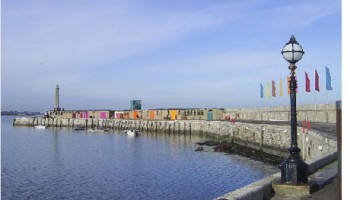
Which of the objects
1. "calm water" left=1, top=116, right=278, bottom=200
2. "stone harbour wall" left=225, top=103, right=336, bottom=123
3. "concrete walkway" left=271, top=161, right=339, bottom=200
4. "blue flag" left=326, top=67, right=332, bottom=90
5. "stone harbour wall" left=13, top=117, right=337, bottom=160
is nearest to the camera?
"concrete walkway" left=271, top=161, right=339, bottom=200

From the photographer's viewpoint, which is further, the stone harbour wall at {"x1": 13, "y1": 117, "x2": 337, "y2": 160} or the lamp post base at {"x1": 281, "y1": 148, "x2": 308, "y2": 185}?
the stone harbour wall at {"x1": 13, "y1": 117, "x2": 337, "y2": 160}

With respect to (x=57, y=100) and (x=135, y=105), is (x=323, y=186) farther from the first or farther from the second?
(x=57, y=100)

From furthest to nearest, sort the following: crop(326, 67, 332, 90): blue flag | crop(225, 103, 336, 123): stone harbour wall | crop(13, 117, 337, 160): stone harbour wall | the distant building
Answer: the distant building, crop(326, 67, 332, 90): blue flag, crop(225, 103, 336, 123): stone harbour wall, crop(13, 117, 337, 160): stone harbour wall

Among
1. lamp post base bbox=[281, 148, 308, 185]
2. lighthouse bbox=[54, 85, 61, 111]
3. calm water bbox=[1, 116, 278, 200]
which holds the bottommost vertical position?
calm water bbox=[1, 116, 278, 200]

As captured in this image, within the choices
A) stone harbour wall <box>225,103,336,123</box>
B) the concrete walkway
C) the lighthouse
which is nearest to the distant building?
the lighthouse

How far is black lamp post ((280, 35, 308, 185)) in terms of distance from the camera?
31.2ft

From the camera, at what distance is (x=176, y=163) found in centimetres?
3553

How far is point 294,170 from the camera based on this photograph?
9.50 meters

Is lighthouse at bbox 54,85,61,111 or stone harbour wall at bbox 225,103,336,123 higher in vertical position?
lighthouse at bbox 54,85,61,111

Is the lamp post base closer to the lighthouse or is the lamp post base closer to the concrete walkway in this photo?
the concrete walkway

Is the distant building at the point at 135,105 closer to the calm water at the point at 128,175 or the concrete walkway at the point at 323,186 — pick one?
the calm water at the point at 128,175

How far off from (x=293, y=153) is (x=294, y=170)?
41cm

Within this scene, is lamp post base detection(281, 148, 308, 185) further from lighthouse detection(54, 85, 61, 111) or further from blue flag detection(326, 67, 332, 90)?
lighthouse detection(54, 85, 61, 111)

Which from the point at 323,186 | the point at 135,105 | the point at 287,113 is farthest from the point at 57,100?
the point at 323,186
